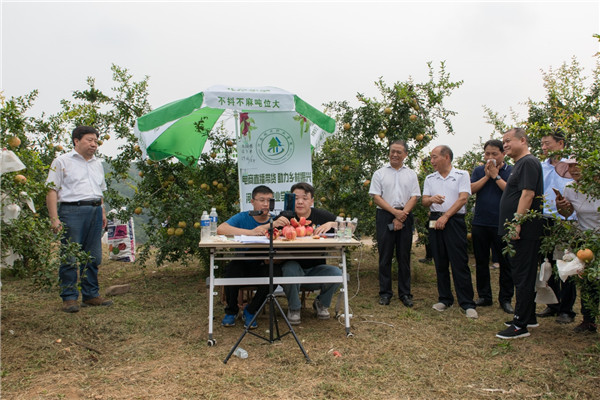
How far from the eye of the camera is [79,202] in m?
4.73

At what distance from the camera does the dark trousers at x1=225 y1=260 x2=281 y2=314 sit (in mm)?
4227

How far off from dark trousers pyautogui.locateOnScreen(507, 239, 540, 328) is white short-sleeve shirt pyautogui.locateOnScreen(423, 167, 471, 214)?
106 centimetres

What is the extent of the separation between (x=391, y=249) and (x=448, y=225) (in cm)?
67

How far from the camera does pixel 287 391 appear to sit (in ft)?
9.58

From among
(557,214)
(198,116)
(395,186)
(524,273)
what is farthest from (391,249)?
(198,116)

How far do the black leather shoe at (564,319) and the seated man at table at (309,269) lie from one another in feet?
6.80

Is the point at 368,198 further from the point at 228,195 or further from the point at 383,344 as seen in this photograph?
the point at 383,344

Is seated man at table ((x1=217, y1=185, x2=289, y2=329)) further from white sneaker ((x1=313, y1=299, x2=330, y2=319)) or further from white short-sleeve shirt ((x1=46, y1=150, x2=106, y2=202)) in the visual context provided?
white short-sleeve shirt ((x1=46, y1=150, x2=106, y2=202))

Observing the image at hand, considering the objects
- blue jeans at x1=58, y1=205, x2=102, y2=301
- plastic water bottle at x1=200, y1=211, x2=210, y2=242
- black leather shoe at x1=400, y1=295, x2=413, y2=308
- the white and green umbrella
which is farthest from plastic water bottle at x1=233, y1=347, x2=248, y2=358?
the white and green umbrella

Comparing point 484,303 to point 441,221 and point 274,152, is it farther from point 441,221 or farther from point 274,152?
point 274,152

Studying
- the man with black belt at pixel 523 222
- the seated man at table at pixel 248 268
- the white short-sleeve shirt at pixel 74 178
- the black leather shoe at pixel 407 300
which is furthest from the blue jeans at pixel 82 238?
the man with black belt at pixel 523 222

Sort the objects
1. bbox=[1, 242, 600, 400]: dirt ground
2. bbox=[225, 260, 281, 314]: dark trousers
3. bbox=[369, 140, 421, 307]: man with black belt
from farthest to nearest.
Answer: bbox=[369, 140, 421, 307]: man with black belt → bbox=[225, 260, 281, 314]: dark trousers → bbox=[1, 242, 600, 400]: dirt ground

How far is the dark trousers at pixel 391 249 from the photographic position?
5.12 metres

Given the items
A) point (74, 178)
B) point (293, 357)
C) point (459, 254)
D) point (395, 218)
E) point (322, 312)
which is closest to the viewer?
point (293, 357)
